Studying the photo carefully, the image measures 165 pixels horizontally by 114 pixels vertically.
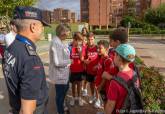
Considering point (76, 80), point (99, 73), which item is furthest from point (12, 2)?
point (99, 73)

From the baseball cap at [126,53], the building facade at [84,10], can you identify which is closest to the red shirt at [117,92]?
the baseball cap at [126,53]

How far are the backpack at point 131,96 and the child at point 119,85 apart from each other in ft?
0.12

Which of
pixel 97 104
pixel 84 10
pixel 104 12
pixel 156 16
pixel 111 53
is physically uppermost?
pixel 84 10

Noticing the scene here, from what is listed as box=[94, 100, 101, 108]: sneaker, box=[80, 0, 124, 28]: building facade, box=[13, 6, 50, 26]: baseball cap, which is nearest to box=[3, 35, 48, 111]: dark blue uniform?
box=[13, 6, 50, 26]: baseball cap

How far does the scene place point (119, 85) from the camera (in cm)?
348

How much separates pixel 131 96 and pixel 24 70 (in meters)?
1.25

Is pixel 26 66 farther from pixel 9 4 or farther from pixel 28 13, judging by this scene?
pixel 9 4

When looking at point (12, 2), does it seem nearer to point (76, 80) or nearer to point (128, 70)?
point (76, 80)

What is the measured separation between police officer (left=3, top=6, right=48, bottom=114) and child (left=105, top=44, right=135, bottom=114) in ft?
2.40

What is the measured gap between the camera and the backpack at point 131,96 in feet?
11.5

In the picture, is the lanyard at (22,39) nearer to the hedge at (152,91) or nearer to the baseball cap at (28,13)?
the baseball cap at (28,13)

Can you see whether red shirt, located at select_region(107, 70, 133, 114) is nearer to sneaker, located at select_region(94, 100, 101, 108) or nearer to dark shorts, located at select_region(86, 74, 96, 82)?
sneaker, located at select_region(94, 100, 101, 108)

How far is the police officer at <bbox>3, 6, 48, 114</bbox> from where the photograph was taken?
290cm

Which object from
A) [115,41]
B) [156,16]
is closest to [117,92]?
[115,41]
